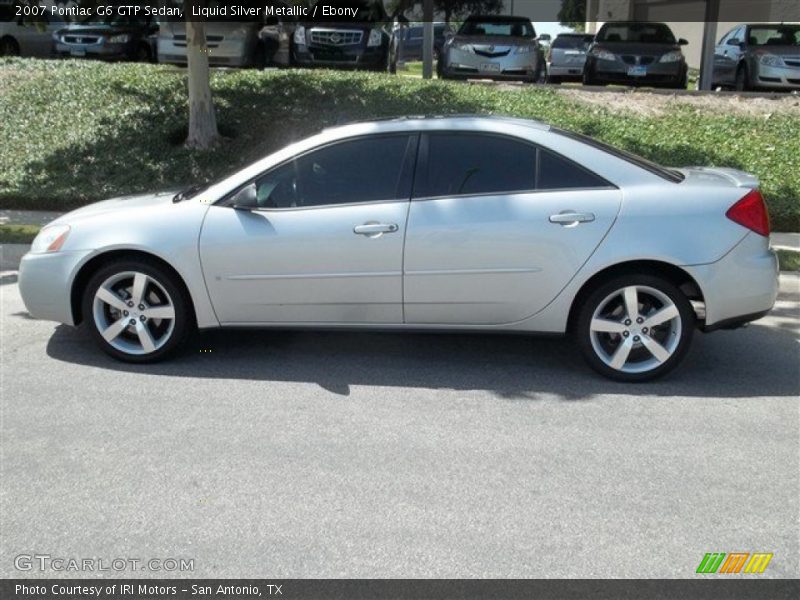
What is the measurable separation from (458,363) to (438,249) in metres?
0.91

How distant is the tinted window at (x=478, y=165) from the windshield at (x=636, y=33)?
11.7m

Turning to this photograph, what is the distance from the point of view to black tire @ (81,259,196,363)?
220 inches

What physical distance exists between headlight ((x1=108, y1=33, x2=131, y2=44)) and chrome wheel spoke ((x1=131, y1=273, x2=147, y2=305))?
13.5 meters

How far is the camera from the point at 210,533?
12.2 feet

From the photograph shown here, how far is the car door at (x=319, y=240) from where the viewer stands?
539 cm

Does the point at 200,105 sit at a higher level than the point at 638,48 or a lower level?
lower

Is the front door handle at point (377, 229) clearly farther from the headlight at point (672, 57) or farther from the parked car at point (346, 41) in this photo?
the headlight at point (672, 57)

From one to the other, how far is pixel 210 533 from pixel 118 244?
2.48 m

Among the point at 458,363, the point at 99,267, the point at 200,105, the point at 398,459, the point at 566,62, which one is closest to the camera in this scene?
the point at 398,459

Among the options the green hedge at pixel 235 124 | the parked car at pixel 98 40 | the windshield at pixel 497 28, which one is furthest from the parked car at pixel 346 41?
the parked car at pixel 98 40

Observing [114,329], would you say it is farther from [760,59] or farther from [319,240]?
[760,59]

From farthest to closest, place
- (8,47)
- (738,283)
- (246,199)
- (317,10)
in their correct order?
(8,47), (317,10), (246,199), (738,283)

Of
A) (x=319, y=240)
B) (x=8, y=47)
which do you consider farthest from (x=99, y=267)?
(x=8, y=47)

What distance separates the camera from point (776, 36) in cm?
1639
